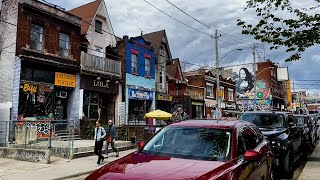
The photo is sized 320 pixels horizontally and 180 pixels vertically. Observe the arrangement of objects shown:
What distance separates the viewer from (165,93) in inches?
1438

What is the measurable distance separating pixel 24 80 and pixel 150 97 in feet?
45.7

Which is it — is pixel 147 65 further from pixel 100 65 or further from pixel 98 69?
pixel 98 69

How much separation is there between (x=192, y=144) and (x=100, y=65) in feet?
76.2

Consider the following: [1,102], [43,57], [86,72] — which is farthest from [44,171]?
[86,72]

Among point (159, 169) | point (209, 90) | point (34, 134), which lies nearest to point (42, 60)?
point (34, 134)

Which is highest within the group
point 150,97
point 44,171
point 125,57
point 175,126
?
point 125,57

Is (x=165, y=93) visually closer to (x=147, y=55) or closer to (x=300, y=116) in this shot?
(x=147, y=55)

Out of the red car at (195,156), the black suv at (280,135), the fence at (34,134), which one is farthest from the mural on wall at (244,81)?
the red car at (195,156)

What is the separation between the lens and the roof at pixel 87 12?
28141 millimetres

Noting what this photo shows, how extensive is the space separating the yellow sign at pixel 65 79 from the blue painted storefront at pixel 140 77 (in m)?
6.13

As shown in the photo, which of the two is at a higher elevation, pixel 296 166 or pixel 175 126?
pixel 175 126

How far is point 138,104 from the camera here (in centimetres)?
3244

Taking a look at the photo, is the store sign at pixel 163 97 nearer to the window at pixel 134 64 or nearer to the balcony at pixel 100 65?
the window at pixel 134 64

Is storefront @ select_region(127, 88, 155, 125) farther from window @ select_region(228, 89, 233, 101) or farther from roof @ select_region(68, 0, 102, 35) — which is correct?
window @ select_region(228, 89, 233, 101)
